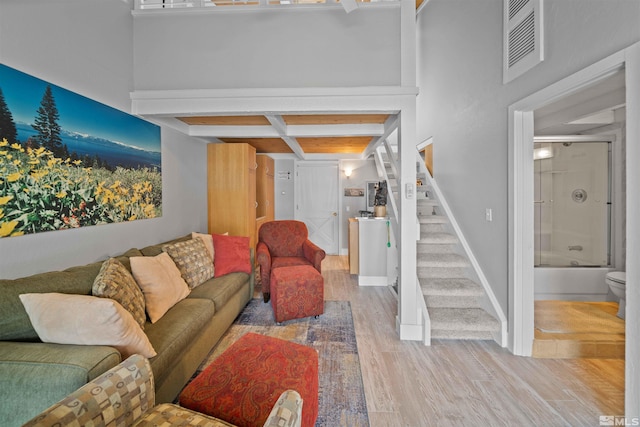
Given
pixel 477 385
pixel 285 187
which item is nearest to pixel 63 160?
pixel 477 385

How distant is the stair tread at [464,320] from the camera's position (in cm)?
271

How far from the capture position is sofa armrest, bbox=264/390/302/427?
0.78m

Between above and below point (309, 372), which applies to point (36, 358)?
above

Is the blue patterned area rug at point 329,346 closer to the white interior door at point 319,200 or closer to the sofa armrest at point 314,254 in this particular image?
the sofa armrest at point 314,254

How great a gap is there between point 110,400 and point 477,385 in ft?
7.43

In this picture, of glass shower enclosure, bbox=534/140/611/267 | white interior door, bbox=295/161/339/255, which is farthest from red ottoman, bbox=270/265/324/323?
white interior door, bbox=295/161/339/255

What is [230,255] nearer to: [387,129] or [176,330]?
[176,330]

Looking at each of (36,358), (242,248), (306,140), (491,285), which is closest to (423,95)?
(306,140)

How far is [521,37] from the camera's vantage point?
7.68 feet

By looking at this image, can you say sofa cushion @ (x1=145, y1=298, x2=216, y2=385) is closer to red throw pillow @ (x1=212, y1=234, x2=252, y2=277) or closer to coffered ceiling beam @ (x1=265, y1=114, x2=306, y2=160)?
red throw pillow @ (x1=212, y1=234, x2=252, y2=277)

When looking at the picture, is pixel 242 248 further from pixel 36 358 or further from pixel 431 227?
pixel 431 227

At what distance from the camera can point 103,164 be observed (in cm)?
234

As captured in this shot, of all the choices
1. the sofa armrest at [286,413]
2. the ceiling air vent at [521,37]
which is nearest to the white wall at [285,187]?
the ceiling air vent at [521,37]

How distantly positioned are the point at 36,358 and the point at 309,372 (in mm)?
1269
